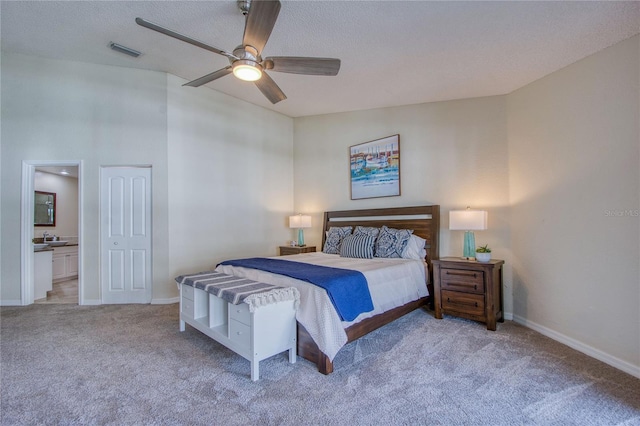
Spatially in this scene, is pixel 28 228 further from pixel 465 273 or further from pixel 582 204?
pixel 582 204

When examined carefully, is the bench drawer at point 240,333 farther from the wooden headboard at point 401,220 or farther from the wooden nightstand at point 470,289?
the wooden headboard at point 401,220

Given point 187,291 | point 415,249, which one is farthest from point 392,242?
point 187,291

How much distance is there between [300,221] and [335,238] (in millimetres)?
960

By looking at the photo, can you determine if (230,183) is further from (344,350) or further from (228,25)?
(344,350)

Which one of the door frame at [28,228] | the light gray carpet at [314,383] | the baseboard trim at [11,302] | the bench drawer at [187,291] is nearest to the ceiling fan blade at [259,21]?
the bench drawer at [187,291]

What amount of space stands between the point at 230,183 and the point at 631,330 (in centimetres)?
501

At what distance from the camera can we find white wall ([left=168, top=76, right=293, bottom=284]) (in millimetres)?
4371

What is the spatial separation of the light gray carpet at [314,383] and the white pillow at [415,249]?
1.03 meters

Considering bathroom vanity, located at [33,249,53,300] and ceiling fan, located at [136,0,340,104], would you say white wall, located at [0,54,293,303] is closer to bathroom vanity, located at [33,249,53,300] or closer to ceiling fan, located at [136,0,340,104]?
bathroom vanity, located at [33,249,53,300]

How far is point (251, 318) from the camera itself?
2201 millimetres

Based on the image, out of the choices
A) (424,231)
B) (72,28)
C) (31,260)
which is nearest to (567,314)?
(424,231)

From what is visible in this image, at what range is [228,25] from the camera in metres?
2.89

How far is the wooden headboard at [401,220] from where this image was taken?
4027 millimetres

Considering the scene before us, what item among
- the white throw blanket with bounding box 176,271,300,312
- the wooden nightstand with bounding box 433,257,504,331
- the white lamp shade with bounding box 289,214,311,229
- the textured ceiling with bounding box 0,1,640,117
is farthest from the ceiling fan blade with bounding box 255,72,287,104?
the wooden nightstand with bounding box 433,257,504,331
